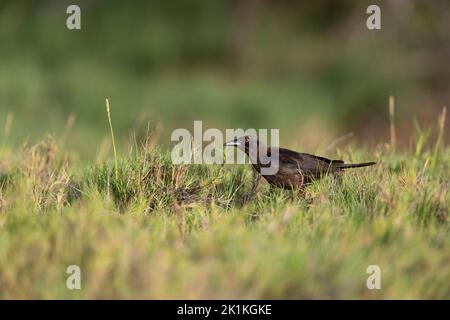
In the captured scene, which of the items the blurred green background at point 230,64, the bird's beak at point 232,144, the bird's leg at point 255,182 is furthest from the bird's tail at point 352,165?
the blurred green background at point 230,64

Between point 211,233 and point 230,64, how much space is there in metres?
11.0

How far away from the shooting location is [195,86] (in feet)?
45.5

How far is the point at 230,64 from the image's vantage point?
48.9ft

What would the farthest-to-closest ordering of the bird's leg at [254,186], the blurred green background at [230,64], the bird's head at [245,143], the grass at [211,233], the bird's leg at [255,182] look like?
the blurred green background at [230,64], the bird's head at [245,143], the bird's leg at [255,182], the bird's leg at [254,186], the grass at [211,233]

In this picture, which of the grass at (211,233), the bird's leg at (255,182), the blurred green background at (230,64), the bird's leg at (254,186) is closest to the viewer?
the grass at (211,233)

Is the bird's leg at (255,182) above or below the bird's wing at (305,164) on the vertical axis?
below

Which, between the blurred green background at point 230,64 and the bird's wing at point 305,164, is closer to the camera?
the bird's wing at point 305,164

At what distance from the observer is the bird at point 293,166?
509cm

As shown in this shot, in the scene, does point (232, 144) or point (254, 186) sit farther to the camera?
point (232, 144)

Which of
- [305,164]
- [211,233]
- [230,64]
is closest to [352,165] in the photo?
[305,164]

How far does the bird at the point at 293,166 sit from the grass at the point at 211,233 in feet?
0.39

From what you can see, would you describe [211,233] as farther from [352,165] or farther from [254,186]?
[352,165]

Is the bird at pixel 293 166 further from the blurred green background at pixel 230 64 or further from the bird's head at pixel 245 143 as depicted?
the blurred green background at pixel 230 64

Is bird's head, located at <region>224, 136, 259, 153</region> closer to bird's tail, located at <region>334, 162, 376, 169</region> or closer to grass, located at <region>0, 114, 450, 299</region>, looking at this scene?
grass, located at <region>0, 114, 450, 299</region>
